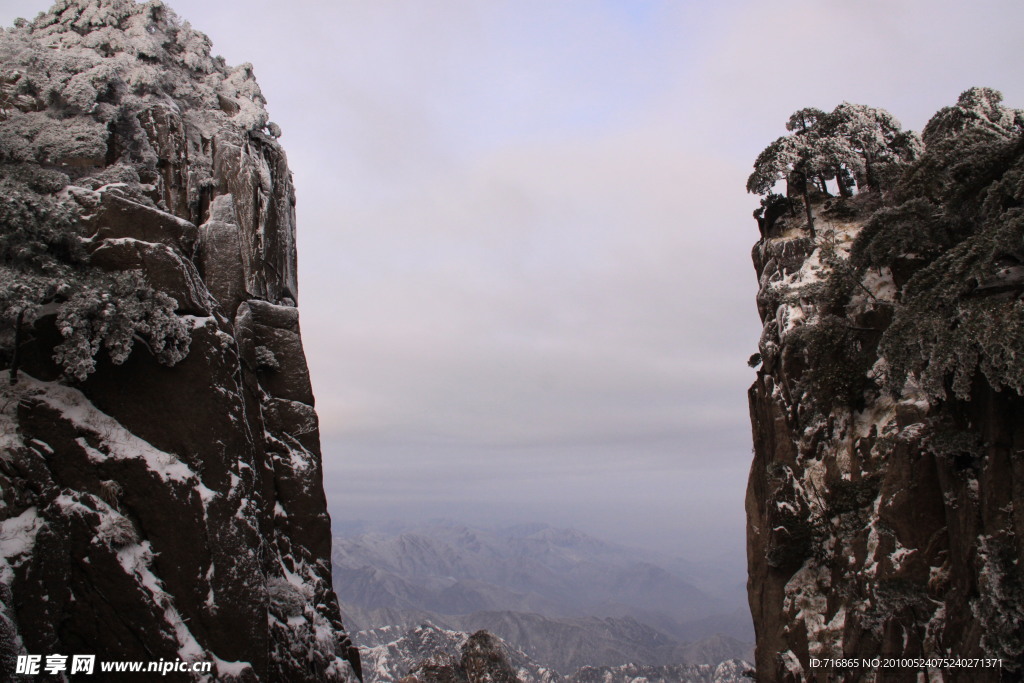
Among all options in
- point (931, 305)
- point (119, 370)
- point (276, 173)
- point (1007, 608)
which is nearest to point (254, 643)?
point (119, 370)

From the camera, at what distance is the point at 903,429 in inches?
850

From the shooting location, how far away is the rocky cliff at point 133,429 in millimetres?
15883

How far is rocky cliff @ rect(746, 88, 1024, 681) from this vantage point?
52.7 ft

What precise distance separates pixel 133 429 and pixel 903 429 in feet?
88.1

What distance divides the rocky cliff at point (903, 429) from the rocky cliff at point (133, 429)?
20265 millimetres

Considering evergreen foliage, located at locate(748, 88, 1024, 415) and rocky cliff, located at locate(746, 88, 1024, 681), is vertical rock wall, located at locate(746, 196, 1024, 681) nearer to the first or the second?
rocky cliff, located at locate(746, 88, 1024, 681)

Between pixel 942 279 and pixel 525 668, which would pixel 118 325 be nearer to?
pixel 942 279

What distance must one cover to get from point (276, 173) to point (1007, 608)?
3950 centimetres

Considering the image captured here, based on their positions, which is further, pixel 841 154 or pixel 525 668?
pixel 525 668

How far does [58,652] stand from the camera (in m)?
14.7

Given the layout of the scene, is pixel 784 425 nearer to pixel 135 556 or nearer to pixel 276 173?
pixel 135 556

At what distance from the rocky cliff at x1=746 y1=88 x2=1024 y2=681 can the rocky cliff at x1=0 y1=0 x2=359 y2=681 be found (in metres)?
20.3

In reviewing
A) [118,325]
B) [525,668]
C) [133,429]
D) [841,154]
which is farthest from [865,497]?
[525,668]

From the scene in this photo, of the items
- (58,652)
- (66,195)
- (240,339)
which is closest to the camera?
(58,652)
